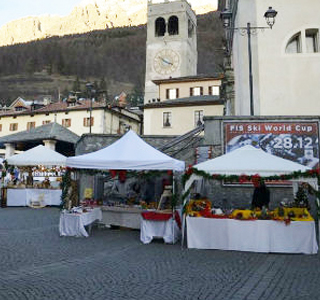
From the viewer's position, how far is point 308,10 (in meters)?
18.8

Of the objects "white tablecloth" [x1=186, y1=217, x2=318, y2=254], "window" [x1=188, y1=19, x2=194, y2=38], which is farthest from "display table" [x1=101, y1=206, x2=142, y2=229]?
"window" [x1=188, y1=19, x2=194, y2=38]

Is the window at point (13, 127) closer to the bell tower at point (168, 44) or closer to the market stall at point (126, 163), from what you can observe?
the bell tower at point (168, 44)

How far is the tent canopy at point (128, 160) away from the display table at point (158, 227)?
136 centimetres

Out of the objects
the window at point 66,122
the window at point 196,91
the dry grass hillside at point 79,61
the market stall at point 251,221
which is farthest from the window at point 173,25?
the market stall at point 251,221

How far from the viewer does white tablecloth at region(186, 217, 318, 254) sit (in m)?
9.37

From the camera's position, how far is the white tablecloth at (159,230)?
34.8ft

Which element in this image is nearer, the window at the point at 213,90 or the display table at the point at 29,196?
the display table at the point at 29,196

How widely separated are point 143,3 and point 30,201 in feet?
583

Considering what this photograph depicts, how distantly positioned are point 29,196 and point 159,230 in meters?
11.4

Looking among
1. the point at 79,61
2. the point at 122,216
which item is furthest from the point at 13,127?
the point at 79,61

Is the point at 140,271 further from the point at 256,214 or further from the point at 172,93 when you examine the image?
the point at 172,93

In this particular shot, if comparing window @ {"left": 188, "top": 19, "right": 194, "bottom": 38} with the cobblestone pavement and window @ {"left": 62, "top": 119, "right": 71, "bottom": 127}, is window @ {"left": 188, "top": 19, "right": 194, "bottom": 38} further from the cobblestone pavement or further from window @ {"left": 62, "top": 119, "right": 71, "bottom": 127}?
the cobblestone pavement

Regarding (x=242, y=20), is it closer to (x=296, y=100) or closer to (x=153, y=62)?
(x=296, y=100)

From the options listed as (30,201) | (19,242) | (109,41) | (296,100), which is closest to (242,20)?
(296,100)
